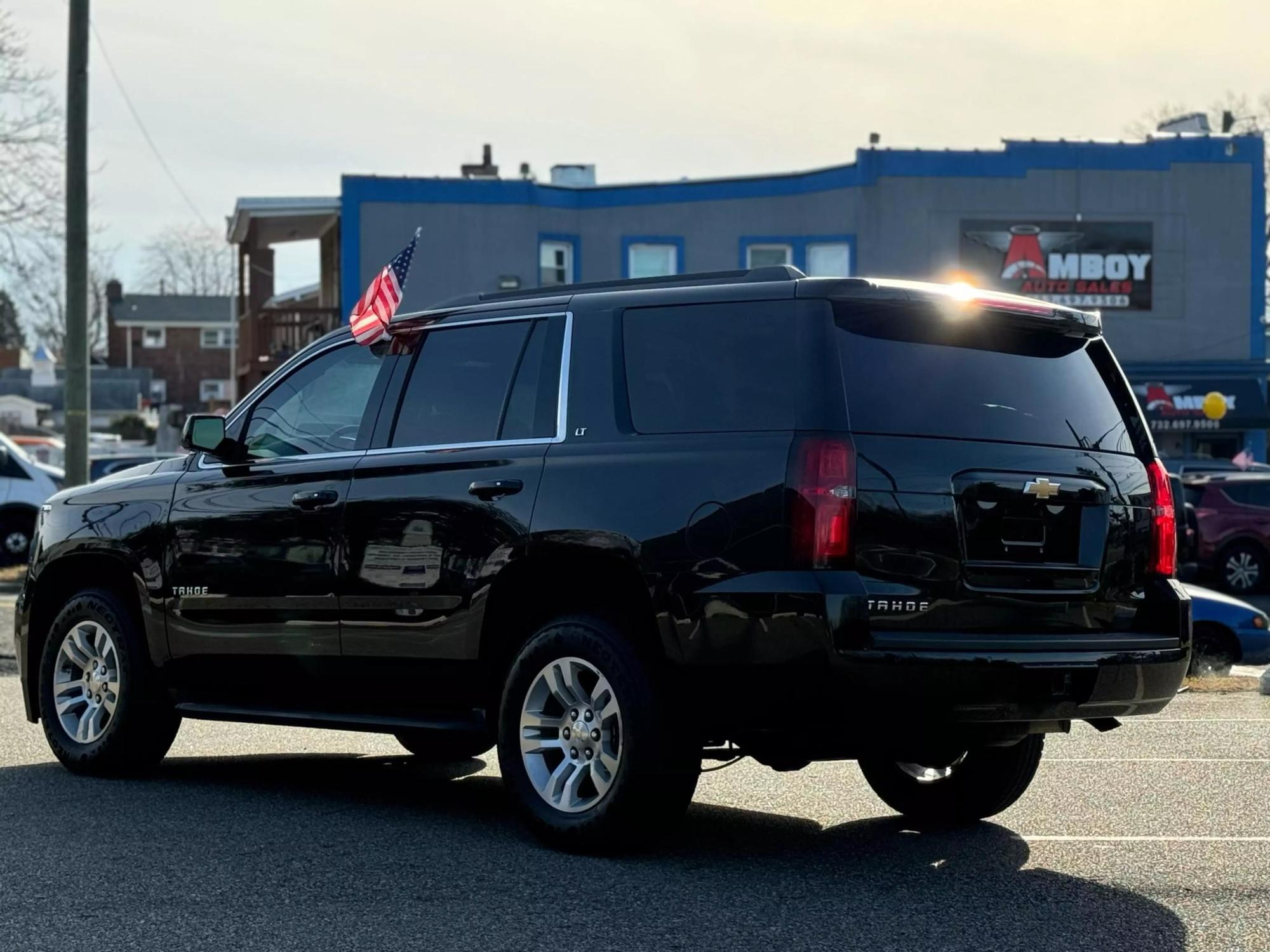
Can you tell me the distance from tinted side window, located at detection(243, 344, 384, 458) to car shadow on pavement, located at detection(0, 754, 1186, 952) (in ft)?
4.91

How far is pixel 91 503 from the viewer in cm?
849

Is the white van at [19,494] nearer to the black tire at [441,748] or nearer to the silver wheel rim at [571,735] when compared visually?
the black tire at [441,748]

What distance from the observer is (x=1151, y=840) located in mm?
6797

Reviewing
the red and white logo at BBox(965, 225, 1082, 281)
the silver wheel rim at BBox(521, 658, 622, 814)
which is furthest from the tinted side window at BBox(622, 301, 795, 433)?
the red and white logo at BBox(965, 225, 1082, 281)

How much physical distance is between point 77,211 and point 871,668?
50.2 ft

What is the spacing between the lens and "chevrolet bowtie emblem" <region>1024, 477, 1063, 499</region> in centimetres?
610

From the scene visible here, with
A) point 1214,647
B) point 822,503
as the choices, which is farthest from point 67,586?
point 1214,647

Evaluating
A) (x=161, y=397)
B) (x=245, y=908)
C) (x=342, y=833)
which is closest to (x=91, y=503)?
(x=342, y=833)

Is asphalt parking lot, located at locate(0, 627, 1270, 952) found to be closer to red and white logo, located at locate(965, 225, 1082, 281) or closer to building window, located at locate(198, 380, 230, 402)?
red and white logo, located at locate(965, 225, 1082, 281)

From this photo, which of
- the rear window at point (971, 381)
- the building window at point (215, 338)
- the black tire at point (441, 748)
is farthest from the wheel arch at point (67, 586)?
the building window at point (215, 338)

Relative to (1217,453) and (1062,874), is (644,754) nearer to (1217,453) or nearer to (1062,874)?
(1062,874)

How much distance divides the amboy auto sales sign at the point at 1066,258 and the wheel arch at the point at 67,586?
102 ft

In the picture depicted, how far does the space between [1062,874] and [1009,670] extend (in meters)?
0.83

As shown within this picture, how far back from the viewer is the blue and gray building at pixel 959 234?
1496 inches
